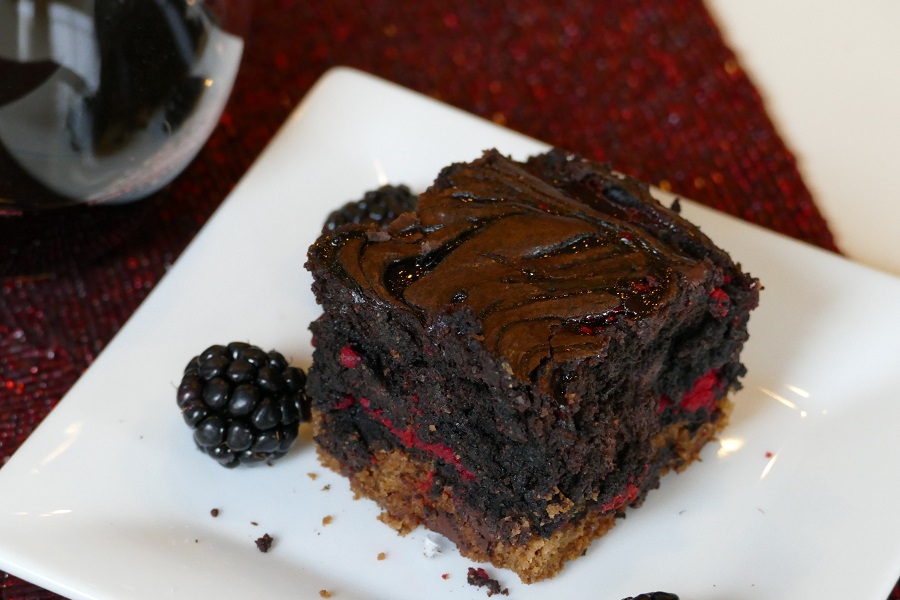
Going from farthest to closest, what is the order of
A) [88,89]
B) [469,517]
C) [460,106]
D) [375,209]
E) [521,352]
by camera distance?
[460,106] → [375,209] → [88,89] → [469,517] → [521,352]

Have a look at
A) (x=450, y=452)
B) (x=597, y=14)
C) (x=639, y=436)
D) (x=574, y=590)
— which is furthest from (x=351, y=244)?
(x=597, y=14)

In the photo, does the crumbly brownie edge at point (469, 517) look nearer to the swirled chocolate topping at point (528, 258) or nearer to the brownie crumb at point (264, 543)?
the brownie crumb at point (264, 543)

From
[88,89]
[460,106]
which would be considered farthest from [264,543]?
[460,106]

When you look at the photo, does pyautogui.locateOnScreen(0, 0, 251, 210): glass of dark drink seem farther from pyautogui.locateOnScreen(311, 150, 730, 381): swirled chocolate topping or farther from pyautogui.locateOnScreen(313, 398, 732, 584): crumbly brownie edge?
pyautogui.locateOnScreen(313, 398, 732, 584): crumbly brownie edge

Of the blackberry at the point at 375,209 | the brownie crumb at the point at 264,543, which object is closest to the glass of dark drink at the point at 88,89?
the blackberry at the point at 375,209

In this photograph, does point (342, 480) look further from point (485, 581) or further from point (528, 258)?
point (528, 258)

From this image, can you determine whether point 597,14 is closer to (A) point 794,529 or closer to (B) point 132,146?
(B) point 132,146
